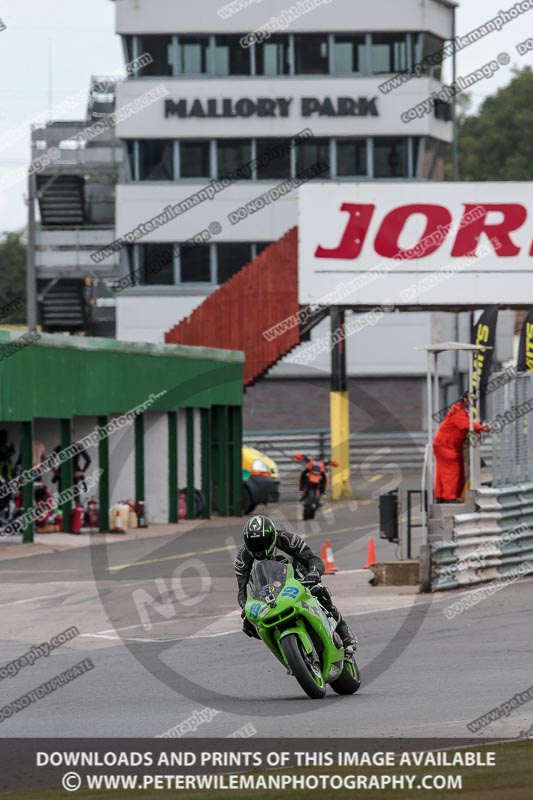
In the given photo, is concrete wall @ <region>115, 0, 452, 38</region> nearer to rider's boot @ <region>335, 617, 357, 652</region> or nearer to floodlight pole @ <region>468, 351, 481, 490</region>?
floodlight pole @ <region>468, 351, 481, 490</region>

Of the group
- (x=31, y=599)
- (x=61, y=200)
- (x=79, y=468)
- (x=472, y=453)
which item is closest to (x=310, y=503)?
(x=79, y=468)

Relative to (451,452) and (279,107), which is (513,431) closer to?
(451,452)

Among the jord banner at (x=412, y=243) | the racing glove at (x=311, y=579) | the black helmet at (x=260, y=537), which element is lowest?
the racing glove at (x=311, y=579)

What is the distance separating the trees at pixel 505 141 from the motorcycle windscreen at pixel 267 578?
90.4m

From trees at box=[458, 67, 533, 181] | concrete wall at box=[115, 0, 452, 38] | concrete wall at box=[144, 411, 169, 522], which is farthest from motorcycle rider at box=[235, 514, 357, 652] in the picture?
trees at box=[458, 67, 533, 181]

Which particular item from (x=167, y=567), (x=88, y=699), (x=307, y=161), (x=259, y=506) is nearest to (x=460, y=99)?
(x=307, y=161)

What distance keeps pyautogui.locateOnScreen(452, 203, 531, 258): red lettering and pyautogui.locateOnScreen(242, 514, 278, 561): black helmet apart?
2978cm

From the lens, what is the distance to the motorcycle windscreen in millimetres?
11719

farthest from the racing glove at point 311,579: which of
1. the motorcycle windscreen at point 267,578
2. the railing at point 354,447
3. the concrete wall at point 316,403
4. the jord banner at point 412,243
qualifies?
the concrete wall at point 316,403

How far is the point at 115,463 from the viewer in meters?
33.0

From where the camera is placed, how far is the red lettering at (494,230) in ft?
134

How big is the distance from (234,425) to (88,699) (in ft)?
83.4

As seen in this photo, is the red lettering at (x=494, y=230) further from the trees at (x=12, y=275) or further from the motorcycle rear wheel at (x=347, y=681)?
the trees at (x=12, y=275)

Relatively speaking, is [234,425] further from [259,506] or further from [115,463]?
[115,463]
